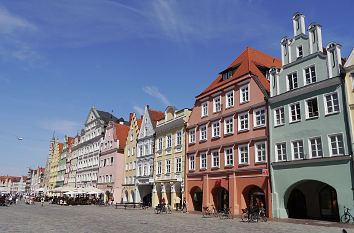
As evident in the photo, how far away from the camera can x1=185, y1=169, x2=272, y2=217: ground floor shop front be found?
92.6 ft

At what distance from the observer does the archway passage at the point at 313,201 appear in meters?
25.6

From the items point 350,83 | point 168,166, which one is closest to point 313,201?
point 350,83

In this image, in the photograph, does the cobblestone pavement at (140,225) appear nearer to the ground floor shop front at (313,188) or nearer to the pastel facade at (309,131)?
the ground floor shop front at (313,188)

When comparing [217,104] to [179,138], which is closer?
[217,104]

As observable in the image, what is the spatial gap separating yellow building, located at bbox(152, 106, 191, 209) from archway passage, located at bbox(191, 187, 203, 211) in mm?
1470

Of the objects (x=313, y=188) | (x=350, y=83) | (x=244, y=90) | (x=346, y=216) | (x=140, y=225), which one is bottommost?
(x=140, y=225)

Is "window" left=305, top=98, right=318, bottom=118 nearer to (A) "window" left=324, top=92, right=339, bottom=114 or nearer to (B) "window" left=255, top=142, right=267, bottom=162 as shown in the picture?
(A) "window" left=324, top=92, right=339, bottom=114

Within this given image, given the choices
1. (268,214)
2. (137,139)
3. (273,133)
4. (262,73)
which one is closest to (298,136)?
(273,133)

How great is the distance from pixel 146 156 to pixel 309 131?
27586mm

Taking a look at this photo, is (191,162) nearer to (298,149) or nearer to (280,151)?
(280,151)

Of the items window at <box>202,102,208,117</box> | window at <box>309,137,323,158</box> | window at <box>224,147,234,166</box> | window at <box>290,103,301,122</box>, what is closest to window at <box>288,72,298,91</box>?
window at <box>290,103,301,122</box>

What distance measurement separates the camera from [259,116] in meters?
29.7

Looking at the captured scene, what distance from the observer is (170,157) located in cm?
4159

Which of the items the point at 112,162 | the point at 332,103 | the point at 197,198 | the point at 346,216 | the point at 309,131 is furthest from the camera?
the point at 112,162
